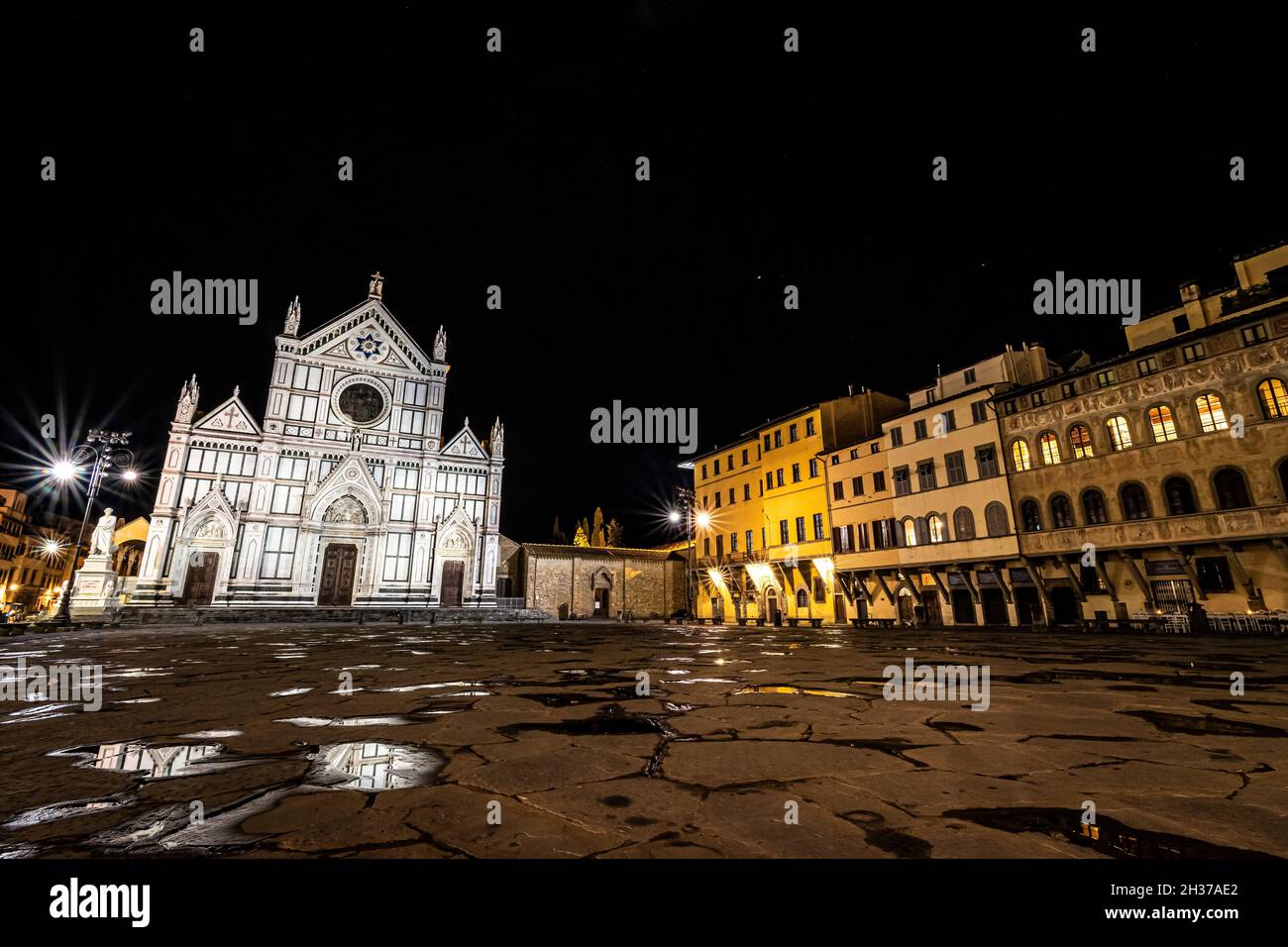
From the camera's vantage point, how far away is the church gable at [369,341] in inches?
1394

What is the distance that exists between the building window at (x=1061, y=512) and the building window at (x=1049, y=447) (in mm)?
1381

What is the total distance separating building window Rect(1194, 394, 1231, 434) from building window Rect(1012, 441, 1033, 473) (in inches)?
204

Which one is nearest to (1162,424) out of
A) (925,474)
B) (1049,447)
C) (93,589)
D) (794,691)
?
(1049,447)

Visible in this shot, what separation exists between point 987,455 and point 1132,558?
619 centimetres

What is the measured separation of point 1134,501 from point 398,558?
3519cm

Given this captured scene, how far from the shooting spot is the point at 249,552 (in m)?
30.3

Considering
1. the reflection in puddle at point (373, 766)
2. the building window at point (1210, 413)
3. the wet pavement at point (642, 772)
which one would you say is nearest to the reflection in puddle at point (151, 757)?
the wet pavement at point (642, 772)

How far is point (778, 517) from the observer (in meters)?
33.2

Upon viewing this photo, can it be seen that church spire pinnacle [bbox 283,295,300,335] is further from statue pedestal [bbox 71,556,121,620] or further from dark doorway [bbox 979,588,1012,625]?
dark doorway [bbox 979,588,1012,625]

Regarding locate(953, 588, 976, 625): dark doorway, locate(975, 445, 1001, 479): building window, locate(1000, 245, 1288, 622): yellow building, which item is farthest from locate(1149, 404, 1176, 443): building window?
locate(953, 588, 976, 625): dark doorway

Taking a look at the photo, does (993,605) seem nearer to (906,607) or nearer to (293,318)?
(906,607)

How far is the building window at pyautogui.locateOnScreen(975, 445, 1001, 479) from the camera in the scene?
23672mm
